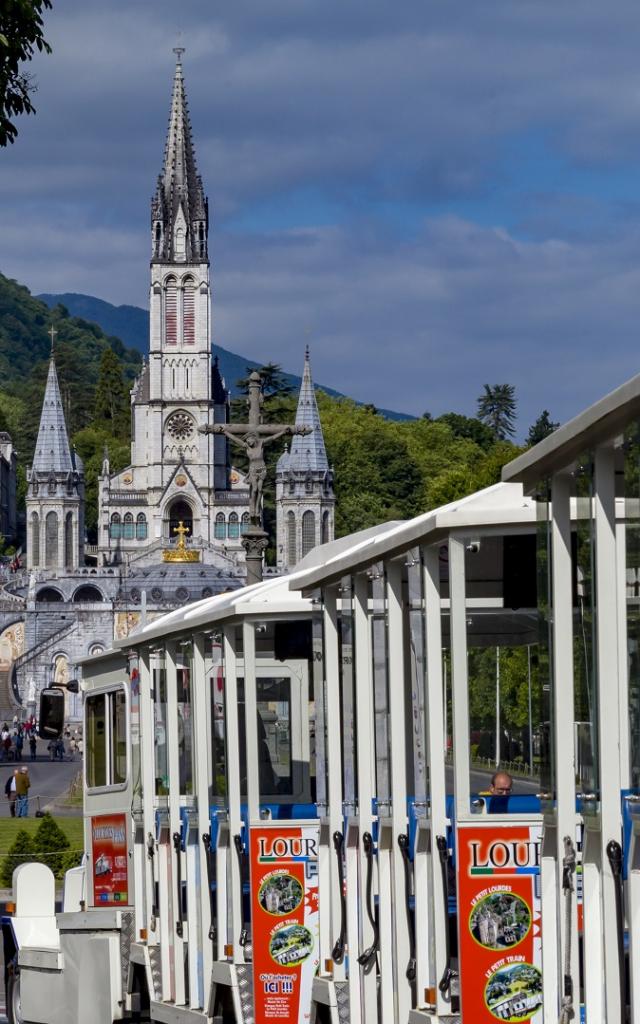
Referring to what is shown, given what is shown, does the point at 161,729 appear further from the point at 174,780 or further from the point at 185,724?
the point at 185,724

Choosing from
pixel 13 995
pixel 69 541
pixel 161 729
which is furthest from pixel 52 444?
pixel 161 729

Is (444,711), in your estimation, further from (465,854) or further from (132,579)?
(132,579)

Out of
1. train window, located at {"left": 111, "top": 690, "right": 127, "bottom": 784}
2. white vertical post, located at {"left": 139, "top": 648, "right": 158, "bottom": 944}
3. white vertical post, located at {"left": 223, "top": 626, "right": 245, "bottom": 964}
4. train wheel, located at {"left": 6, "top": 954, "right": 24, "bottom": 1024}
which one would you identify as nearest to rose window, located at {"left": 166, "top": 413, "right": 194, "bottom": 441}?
train window, located at {"left": 111, "top": 690, "right": 127, "bottom": 784}

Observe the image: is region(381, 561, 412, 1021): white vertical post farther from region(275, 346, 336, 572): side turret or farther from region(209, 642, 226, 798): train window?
region(275, 346, 336, 572): side turret

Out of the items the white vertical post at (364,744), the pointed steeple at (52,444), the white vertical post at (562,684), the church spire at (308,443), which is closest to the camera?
the white vertical post at (562,684)

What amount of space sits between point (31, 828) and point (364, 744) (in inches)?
1376

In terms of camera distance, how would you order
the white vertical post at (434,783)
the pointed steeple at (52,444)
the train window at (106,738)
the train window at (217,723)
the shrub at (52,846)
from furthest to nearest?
the pointed steeple at (52,444)
the shrub at (52,846)
the train window at (106,738)
the train window at (217,723)
the white vertical post at (434,783)

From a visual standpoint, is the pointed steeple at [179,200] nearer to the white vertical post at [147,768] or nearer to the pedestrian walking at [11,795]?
the pedestrian walking at [11,795]

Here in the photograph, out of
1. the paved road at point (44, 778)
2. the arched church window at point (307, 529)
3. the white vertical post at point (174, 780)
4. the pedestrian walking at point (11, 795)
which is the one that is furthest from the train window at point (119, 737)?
the arched church window at point (307, 529)

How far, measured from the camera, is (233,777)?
12797 millimetres

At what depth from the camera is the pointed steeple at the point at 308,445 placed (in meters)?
162

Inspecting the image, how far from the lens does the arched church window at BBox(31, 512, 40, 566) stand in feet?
557

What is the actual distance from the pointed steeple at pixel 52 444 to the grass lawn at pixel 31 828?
122190 millimetres

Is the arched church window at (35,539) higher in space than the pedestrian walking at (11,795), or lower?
higher
